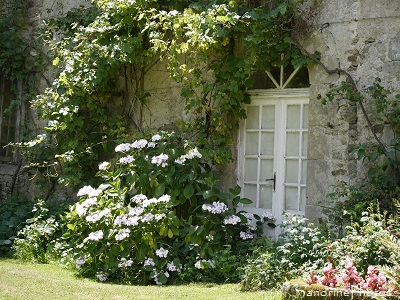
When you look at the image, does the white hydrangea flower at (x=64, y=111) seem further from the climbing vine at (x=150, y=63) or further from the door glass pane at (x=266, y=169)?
the door glass pane at (x=266, y=169)

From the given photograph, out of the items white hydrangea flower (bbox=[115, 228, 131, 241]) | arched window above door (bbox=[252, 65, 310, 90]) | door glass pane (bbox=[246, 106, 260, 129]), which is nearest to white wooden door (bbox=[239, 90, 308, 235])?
door glass pane (bbox=[246, 106, 260, 129])

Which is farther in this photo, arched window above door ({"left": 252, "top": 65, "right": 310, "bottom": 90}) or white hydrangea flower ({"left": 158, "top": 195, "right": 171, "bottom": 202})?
arched window above door ({"left": 252, "top": 65, "right": 310, "bottom": 90})

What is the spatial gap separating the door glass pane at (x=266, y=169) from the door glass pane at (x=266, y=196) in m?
0.12

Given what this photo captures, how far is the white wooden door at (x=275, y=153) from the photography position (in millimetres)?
9484

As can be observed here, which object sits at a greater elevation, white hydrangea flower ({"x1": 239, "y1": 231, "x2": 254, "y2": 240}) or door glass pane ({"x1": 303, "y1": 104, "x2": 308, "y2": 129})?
door glass pane ({"x1": 303, "y1": 104, "x2": 308, "y2": 129})

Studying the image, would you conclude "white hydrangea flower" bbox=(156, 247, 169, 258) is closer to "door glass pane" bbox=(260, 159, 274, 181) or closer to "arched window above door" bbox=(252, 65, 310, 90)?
"door glass pane" bbox=(260, 159, 274, 181)

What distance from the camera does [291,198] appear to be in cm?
954

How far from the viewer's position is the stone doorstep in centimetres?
585

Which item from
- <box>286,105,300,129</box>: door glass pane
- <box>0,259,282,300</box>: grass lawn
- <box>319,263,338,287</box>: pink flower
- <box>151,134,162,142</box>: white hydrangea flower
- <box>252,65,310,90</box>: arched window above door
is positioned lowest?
<box>0,259,282,300</box>: grass lawn

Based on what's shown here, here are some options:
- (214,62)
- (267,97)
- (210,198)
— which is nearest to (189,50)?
(214,62)

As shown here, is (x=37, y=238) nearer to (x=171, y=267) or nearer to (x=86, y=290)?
(x=171, y=267)

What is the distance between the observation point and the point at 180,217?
30.3 feet

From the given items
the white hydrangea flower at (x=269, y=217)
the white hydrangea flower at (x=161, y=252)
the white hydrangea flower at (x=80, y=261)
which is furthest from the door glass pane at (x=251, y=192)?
the white hydrangea flower at (x=80, y=261)

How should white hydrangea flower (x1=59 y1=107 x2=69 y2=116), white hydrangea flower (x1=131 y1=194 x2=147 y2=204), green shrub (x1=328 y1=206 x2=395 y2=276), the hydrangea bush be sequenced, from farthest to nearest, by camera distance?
white hydrangea flower (x1=59 y1=107 x2=69 y2=116) < white hydrangea flower (x1=131 y1=194 x2=147 y2=204) < the hydrangea bush < green shrub (x1=328 y1=206 x2=395 y2=276)
